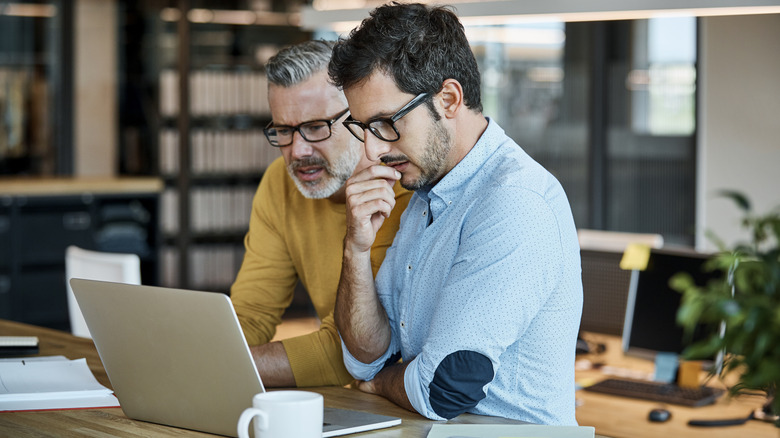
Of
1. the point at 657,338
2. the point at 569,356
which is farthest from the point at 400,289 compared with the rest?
the point at 657,338

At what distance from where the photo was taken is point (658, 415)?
260 centimetres

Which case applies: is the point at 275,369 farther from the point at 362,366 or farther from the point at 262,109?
the point at 262,109

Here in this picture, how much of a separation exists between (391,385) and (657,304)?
1.67 m

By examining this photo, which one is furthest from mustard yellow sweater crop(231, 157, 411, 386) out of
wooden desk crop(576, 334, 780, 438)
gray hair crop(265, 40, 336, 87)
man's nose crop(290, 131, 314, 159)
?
wooden desk crop(576, 334, 780, 438)

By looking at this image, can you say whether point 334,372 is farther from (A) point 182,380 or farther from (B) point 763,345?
(B) point 763,345

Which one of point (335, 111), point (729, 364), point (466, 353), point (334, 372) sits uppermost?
point (335, 111)

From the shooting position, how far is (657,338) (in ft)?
10.1

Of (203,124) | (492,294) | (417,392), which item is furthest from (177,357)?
(203,124)

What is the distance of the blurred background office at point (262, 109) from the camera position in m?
4.62

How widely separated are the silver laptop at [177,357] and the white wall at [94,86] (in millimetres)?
5766

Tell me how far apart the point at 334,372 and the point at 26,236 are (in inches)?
157

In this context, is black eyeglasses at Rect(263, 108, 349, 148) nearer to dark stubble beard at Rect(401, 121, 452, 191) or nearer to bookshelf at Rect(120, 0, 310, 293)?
dark stubble beard at Rect(401, 121, 452, 191)

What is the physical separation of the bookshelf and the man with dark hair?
480 centimetres

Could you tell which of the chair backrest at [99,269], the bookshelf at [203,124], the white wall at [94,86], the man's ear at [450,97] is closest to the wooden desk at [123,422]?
the man's ear at [450,97]
